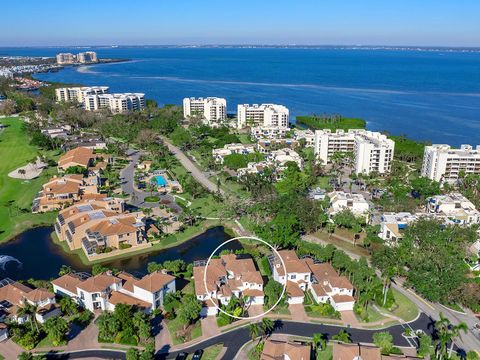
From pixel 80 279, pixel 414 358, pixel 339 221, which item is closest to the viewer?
pixel 414 358

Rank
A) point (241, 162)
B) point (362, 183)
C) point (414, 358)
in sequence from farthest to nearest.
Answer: point (241, 162) < point (362, 183) < point (414, 358)

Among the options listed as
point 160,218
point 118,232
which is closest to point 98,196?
point 160,218

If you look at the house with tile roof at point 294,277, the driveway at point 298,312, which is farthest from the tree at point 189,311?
the house with tile roof at point 294,277

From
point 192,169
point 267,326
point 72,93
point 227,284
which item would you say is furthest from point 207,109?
point 267,326

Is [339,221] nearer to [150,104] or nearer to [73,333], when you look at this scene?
[73,333]

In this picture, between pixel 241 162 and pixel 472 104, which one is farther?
pixel 472 104

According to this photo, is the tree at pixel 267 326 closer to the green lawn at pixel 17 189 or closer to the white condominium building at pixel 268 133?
the green lawn at pixel 17 189

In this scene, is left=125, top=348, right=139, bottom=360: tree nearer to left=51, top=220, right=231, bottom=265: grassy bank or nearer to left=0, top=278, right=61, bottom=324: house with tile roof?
left=0, top=278, right=61, bottom=324: house with tile roof

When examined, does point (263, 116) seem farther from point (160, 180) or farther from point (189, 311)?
point (189, 311)
